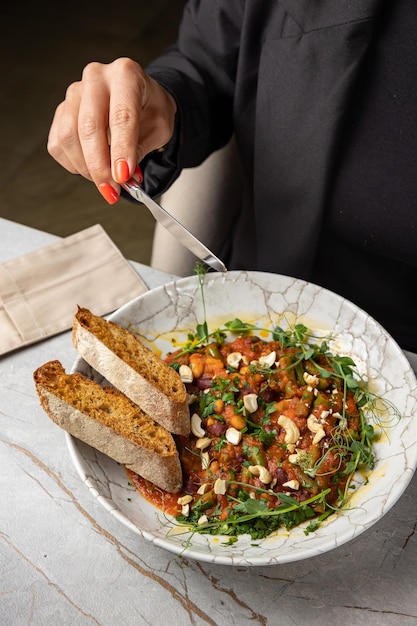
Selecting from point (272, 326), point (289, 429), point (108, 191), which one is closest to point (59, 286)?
point (108, 191)

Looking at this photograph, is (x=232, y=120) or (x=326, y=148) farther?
(x=232, y=120)

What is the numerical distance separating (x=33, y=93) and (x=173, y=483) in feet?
9.29

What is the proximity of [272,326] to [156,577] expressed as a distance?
19.1 inches

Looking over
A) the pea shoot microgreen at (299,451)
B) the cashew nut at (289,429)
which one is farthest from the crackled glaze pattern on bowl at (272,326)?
the cashew nut at (289,429)

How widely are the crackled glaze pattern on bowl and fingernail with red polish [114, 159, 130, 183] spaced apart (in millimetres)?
230

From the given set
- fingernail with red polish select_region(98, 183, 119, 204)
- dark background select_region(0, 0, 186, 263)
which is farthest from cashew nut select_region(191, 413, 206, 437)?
dark background select_region(0, 0, 186, 263)

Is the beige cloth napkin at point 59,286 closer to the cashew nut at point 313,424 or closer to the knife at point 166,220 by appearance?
the knife at point 166,220

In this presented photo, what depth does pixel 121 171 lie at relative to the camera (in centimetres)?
111

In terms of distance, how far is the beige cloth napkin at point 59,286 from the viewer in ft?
4.33

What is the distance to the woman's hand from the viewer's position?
3.69ft

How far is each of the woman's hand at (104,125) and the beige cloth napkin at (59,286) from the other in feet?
0.84

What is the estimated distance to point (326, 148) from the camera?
4.29 feet

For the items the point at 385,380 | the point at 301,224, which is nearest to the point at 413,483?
the point at 385,380

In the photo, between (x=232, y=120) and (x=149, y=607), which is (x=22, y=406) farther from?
(x=232, y=120)
